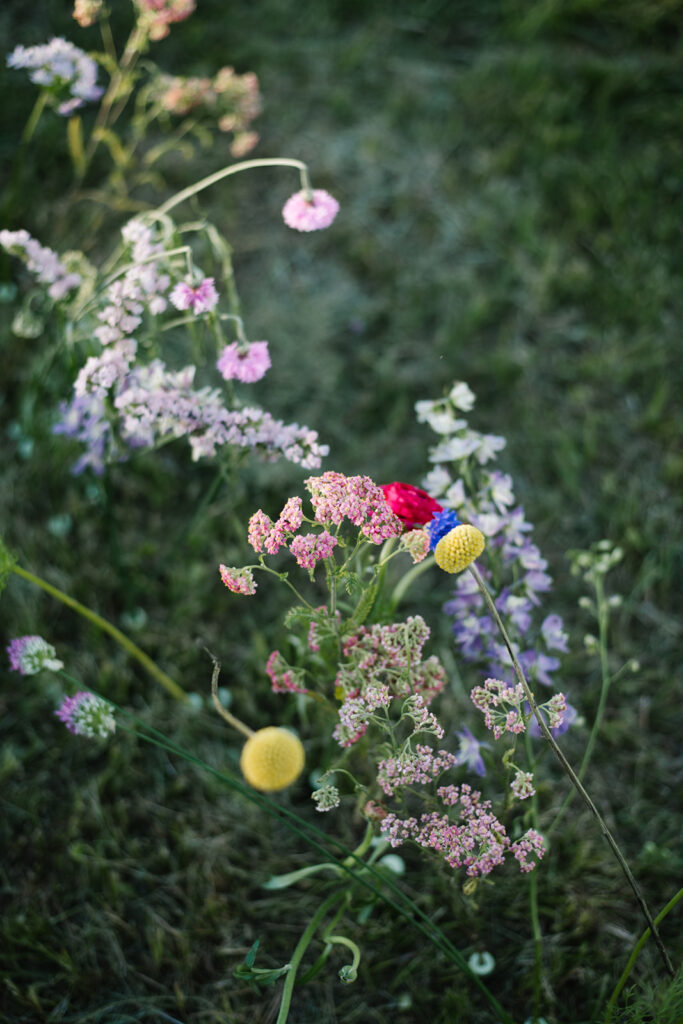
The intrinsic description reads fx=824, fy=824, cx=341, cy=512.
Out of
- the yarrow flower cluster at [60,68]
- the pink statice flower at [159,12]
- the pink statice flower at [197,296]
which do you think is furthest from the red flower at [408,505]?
the pink statice flower at [159,12]

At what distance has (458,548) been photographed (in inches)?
38.3

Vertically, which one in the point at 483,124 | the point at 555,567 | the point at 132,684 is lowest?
the point at 132,684

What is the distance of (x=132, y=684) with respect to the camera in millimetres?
1663

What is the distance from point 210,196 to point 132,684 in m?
1.50

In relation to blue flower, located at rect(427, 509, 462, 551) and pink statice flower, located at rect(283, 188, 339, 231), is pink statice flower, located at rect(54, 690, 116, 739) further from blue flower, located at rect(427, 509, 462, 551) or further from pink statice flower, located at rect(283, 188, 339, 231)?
pink statice flower, located at rect(283, 188, 339, 231)

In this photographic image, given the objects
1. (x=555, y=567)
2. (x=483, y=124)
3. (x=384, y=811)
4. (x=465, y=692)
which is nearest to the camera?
(x=384, y=811)

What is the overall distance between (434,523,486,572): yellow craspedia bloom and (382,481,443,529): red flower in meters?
0.07

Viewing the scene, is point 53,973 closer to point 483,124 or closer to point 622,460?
point 622,460

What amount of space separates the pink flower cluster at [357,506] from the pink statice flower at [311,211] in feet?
1.65

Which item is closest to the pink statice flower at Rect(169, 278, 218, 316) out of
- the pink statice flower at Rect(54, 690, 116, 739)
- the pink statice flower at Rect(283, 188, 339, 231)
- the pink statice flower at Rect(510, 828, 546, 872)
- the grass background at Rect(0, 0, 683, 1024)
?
the pink statice flower at Rect(283, 188, 339, 231)

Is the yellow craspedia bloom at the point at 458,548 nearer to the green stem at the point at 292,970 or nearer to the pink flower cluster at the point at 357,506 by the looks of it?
the pink flower cluster at the point at 357,506

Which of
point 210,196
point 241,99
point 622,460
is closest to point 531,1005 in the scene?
point 622,460

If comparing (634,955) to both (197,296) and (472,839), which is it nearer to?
(472,839)

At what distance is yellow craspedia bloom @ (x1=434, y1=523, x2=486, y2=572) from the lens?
97 cm
